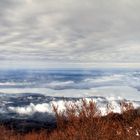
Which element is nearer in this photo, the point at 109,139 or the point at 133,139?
the point at 133,139

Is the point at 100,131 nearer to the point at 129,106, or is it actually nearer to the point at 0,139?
the point at 129,106

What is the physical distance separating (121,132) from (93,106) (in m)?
7.97

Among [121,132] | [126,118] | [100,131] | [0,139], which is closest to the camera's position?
[100,131]

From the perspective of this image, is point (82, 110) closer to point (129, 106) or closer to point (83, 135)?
point (83, 135)

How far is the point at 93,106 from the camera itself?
40844mm

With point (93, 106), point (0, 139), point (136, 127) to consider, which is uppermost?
point (93, 106)

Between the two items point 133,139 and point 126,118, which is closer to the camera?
point 133,139

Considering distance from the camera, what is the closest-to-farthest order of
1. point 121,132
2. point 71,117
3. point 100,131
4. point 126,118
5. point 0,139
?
1. point 100,131
2. point 71,117
3. point 121,132
4. point 126,118
5. point 0,139

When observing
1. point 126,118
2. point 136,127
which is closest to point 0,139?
point 126,118

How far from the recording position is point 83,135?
40062 mm

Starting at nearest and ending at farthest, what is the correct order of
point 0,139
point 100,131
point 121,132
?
point 100,131, point 121,132, point 0,139

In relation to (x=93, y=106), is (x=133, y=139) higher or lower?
lower

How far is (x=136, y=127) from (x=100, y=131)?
9193mm

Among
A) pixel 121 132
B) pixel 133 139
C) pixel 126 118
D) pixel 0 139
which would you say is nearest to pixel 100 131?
pixel 133 139
